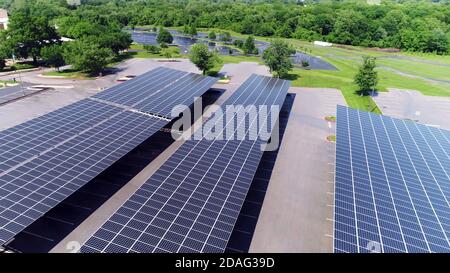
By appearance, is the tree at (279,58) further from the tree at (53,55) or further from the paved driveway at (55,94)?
the tree at (53,55)

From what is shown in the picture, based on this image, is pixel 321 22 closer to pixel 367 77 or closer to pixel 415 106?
pixel 367 77

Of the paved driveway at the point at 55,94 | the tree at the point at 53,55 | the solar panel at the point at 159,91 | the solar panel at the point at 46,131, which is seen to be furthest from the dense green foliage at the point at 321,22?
the solar panel at the point at 46,131

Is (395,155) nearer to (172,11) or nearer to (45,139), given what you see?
(45,139)

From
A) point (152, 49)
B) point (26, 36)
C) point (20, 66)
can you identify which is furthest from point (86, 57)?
point (152, 49)

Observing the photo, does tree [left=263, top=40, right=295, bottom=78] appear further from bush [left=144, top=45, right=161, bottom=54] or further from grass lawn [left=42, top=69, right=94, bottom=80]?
bush [left=144, top=45, right=161, bottom=54]

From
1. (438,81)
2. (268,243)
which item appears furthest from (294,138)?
(438,81)

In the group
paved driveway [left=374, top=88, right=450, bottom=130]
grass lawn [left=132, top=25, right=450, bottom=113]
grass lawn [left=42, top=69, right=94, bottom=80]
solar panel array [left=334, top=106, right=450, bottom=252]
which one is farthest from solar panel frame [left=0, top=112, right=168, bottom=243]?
paved driveway [left=374, top=88, right=450, bottom=130]
